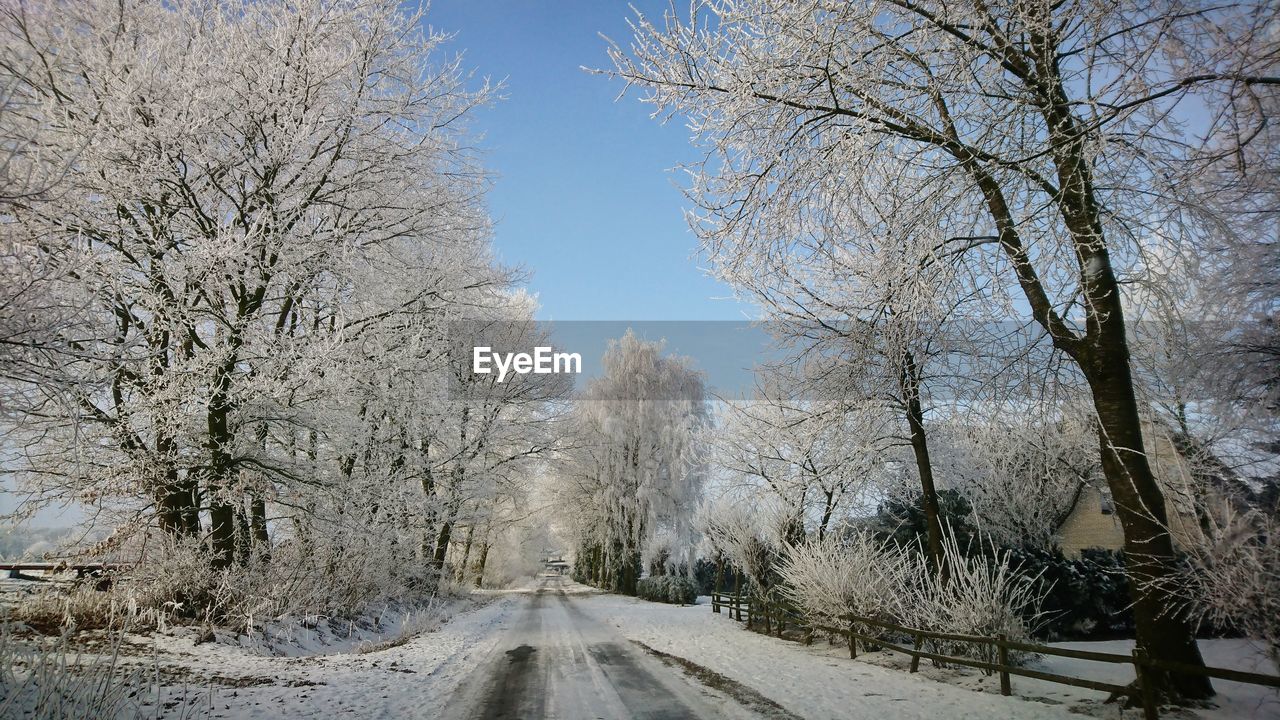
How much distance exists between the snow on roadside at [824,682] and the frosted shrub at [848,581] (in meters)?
0.83

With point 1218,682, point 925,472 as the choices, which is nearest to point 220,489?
point 925,472

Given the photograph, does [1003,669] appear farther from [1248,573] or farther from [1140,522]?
[1248,573]

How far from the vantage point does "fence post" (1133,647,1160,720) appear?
5598mm

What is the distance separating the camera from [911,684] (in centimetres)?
804

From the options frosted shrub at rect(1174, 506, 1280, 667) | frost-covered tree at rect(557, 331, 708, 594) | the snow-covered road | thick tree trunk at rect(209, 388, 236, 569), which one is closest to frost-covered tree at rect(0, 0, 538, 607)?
thick tree trunk at rect(209, 388, 236, 569)

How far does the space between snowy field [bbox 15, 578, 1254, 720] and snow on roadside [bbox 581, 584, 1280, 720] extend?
22mm

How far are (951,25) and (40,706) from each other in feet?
27.0

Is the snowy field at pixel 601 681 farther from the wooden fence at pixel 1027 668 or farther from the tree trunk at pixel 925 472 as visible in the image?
the tree trunk at pixel 925 472

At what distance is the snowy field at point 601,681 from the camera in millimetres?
6297

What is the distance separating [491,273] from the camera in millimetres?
14461

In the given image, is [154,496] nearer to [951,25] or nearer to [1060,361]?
[951,25]

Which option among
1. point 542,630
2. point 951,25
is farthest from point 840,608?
point 951,25

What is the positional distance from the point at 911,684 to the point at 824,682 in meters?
1.14

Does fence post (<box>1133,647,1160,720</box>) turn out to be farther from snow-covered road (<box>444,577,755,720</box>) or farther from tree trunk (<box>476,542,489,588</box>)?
tree trunk (<box>476,542,489,588</box>)
